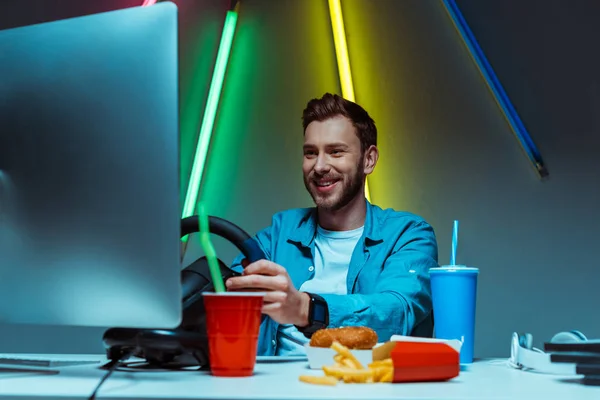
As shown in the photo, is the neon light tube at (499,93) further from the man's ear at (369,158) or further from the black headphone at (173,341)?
the black headphone at (173,341)

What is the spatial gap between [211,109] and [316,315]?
6.40 feet

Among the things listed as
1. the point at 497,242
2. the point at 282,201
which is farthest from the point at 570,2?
the point at 282,201

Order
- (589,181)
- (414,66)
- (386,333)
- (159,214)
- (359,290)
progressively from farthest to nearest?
(414,66) < (589,181) < (359,290) < (386,333) < (159,214)

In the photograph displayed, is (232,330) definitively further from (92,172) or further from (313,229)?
(313,229)

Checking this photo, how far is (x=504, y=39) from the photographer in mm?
2938

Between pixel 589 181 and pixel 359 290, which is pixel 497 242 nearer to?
pixel 589 181

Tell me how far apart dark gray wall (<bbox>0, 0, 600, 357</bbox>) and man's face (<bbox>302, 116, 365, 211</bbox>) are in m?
0.95

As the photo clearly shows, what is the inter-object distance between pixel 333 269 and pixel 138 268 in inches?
48.6

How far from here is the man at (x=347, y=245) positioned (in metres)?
1.47

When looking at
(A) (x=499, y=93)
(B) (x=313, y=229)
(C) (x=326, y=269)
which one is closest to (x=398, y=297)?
(C) (x=326, y=269)

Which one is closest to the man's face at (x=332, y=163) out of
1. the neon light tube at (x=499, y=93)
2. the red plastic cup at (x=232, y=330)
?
the neon light tube at (x=499, y=93)

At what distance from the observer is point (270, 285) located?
102cm

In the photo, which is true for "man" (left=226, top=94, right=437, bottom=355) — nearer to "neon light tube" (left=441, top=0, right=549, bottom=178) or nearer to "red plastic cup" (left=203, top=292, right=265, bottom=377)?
"red plastic cup" (left=203, top=292, right=265, bottom=377)

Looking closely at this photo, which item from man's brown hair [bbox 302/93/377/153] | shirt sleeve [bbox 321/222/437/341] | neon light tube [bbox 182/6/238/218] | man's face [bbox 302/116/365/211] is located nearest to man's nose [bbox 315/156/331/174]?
man's face [bbox 302/116/365/211]
